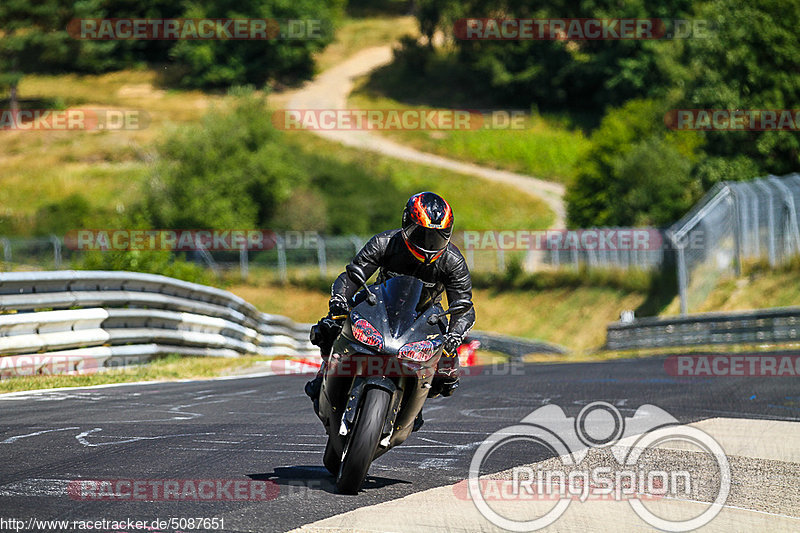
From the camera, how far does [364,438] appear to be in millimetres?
5922

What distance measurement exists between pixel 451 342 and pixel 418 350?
1.28ft

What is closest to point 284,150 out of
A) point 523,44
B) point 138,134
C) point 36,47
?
point 138,134

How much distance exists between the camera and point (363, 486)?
6.56 metres

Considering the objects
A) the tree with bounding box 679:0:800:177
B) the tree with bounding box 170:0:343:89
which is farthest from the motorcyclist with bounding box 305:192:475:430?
the tree with bounding box 170:0:343:89

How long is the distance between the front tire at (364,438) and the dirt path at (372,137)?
197 ft

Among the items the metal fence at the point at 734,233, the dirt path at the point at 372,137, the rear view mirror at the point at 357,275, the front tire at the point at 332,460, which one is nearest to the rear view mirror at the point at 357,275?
the rear view mirror at the point at 357,275

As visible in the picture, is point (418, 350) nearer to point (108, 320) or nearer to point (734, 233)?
point (108, 320)

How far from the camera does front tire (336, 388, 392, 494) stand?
19.5ft

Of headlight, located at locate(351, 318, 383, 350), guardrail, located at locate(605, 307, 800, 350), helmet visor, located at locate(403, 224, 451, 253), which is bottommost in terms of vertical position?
guardrail, located at locate(605, 307, 800, 350)

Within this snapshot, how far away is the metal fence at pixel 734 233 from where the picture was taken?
28703 mm

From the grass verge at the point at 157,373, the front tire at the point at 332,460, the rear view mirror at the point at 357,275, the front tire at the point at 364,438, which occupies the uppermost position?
the rear view mirror at the point at 357,275

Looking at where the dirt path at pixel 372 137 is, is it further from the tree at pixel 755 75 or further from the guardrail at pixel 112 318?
the guardrail at pixel 112 318

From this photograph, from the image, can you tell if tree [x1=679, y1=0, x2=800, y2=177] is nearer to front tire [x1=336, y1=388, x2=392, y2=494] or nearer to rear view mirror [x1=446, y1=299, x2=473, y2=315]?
rear view mirror [x1=446, y1=299, x2=473, y2=315]

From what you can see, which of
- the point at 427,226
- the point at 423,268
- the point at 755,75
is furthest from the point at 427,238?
the point at 755,75
